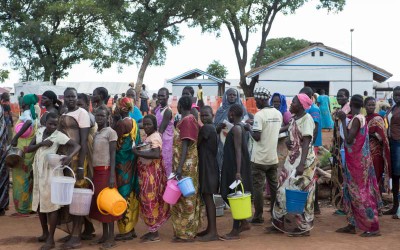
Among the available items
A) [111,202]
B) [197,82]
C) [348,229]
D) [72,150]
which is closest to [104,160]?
[72,150]

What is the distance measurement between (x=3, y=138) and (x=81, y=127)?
8.44 feet

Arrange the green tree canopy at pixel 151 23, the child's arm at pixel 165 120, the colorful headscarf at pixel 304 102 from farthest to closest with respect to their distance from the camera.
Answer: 1. the green tree canopy at pixel 151 23
2. the child's arm at pixel 165 120
3. the colorful headscarf at pixel 304 102

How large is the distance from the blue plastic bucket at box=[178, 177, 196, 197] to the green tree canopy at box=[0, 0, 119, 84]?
19.3m

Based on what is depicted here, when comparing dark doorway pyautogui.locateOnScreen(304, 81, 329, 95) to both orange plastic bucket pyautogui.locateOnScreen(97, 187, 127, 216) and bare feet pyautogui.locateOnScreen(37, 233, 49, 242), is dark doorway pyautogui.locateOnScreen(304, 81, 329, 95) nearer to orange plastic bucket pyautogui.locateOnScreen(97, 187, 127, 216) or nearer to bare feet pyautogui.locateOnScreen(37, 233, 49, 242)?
bare feet pyautogui.locateOnScreen(37, 233, 49, 242)

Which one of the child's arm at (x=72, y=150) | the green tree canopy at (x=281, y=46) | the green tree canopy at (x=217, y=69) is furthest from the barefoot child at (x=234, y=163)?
the green tree canopy at (x=281, y=46)

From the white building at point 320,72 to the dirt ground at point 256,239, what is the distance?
20.4 metres

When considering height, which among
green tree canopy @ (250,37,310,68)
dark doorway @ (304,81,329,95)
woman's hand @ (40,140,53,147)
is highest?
green tree canopy @ (250,37,310,68)

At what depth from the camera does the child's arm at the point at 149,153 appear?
6035 millimetres

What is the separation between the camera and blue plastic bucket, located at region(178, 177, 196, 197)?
19.7 feet

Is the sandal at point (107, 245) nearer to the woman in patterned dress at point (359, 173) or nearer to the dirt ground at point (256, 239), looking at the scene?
the dirt ground at point (256, 239)

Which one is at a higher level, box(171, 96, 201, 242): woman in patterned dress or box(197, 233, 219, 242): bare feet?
box(171, 96, 201, 242): woman in patterned dress

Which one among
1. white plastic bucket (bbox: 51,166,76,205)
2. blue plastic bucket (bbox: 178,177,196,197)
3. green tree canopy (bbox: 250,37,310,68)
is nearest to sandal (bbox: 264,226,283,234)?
blue plastic bucket (bbox: 178,177,196,197)

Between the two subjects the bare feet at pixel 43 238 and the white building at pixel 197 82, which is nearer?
the bare feet at pixel 43 238

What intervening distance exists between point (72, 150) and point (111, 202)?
0.69 meters
